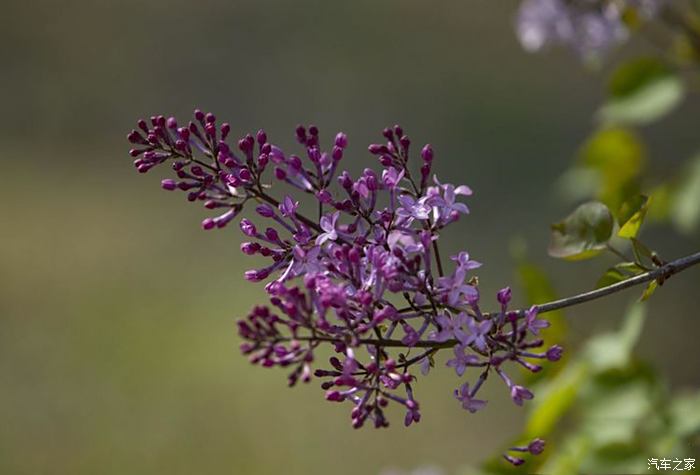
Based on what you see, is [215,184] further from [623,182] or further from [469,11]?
[469,11]

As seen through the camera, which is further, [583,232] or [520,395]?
[583,232]

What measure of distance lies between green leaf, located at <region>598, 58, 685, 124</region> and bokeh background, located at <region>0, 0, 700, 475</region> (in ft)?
0.47

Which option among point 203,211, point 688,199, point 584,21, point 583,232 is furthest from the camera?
point 203,211

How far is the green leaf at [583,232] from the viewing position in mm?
491

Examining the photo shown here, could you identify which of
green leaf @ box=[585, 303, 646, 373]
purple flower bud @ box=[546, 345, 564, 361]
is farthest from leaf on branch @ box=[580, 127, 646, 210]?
purple flower bud @ box=[546, 345, 564, 361]

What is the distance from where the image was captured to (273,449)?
1.83 metres

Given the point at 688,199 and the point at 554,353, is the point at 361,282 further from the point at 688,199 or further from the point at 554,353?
the point at 688,199

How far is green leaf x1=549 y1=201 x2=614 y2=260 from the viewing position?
491mm

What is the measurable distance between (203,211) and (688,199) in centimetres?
198

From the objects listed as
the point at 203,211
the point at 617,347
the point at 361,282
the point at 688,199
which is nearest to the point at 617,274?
the point at 361,282

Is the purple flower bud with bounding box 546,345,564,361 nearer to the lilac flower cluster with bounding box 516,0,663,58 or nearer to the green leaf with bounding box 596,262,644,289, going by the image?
the green leaf with bounding box 596,262,644,289

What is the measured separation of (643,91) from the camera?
2.87 feet

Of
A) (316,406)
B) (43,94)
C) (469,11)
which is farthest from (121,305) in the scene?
(469,11)

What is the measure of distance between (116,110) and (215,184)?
2.75 metres
